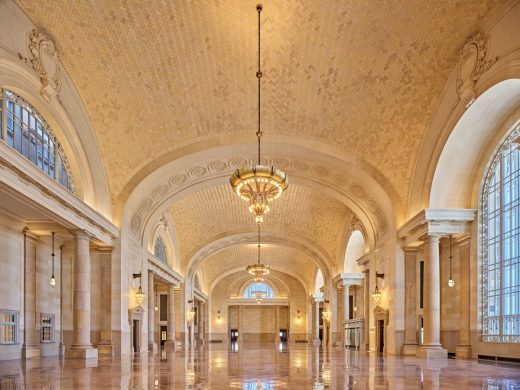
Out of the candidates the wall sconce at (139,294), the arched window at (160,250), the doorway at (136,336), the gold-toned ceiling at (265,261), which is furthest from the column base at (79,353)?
the gold-toned ceiling at (265,261)

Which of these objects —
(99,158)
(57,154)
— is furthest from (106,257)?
(57,154)

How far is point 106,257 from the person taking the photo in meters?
17.2

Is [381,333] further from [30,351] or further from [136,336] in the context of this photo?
[30,351]

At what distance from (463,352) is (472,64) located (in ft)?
23.1

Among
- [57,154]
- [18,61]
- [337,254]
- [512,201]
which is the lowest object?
[337,254]

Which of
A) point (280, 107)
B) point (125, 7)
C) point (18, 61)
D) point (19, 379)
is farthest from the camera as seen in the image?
point (280, 107)

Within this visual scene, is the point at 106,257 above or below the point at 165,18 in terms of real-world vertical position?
below

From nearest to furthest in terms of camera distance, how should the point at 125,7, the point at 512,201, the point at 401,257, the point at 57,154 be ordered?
the point at 125,7
the point at 512,201
the point at 57,154
the point at 401,257

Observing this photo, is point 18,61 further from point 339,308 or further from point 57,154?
point 339,308

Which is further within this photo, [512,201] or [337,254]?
[337,254]

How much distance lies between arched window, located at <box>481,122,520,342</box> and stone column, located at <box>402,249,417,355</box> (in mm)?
3215

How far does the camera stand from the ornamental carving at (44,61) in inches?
440

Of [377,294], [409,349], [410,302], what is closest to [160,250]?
[377,294]

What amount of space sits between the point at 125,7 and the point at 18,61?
237 centimetres
